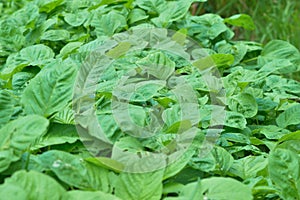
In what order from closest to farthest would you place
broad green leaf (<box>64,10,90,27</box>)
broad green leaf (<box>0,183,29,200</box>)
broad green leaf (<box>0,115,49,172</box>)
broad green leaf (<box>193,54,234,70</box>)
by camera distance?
broad green leaf (<box>0,183,29,200</box>), broad green leaf (<box>0,115,49,172</box>), broad green leaf (<box>193,54,234,70</box>), broad green leaf (<box>64,10,90,27</box>)

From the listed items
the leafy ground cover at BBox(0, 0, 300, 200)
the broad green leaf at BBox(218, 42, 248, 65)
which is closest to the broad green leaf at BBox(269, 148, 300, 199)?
the leafy ground cover at BBox(0, 0, 300, 200)

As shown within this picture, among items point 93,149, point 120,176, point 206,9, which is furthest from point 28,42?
point 206,9

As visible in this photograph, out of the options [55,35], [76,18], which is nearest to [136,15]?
[76,18]

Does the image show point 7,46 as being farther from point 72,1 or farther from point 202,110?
point 202,110

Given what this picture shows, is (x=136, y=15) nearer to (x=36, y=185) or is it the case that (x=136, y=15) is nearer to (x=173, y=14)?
(x=173, y=14)

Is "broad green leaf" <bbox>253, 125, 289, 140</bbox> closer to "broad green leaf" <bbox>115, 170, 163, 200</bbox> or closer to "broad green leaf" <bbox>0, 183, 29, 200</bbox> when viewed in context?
"broad green leaf" <bbox>115, 170, 163, 200</bbox>

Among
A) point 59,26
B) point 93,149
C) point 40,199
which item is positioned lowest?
point 59,26

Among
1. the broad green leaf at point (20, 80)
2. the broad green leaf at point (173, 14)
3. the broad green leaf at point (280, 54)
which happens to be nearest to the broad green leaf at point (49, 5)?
the broad green leaf at point (173, 14)

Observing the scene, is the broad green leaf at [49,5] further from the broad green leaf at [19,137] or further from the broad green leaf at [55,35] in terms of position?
the broad green leaf at [19,137]
